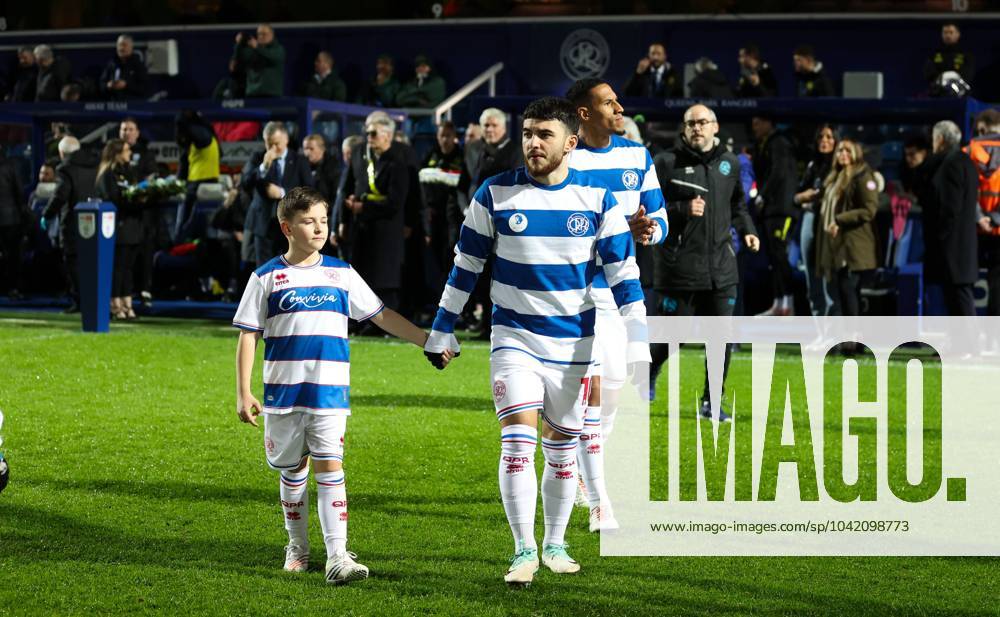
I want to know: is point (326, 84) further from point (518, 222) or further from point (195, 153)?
point (518, 222)

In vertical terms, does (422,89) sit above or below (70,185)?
above

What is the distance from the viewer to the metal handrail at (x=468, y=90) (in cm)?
1952

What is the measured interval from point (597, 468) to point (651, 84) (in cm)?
1248

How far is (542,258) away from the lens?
540 centimetres

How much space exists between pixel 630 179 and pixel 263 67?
13.7m

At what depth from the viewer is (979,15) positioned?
20.4m

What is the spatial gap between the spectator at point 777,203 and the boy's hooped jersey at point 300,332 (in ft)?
31.5

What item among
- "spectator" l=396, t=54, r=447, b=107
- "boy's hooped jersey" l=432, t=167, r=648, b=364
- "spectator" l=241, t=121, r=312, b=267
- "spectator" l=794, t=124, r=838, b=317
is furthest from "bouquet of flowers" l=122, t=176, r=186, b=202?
"boy's hooped jersey" l=432, t=167, r=648, b=364

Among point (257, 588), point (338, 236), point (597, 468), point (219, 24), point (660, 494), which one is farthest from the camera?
point (219, 24)

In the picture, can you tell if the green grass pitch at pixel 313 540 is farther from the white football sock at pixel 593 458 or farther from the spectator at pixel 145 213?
the spectator at pixel 145 213

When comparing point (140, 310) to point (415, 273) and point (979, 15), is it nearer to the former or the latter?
point (415, 273)

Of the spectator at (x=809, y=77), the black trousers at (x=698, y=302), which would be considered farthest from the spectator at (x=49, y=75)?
the black trousers at (x=698, y=302)

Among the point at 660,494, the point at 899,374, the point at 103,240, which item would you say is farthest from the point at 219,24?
the point at 660,494

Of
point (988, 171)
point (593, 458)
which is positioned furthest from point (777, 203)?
point (593, 458)
